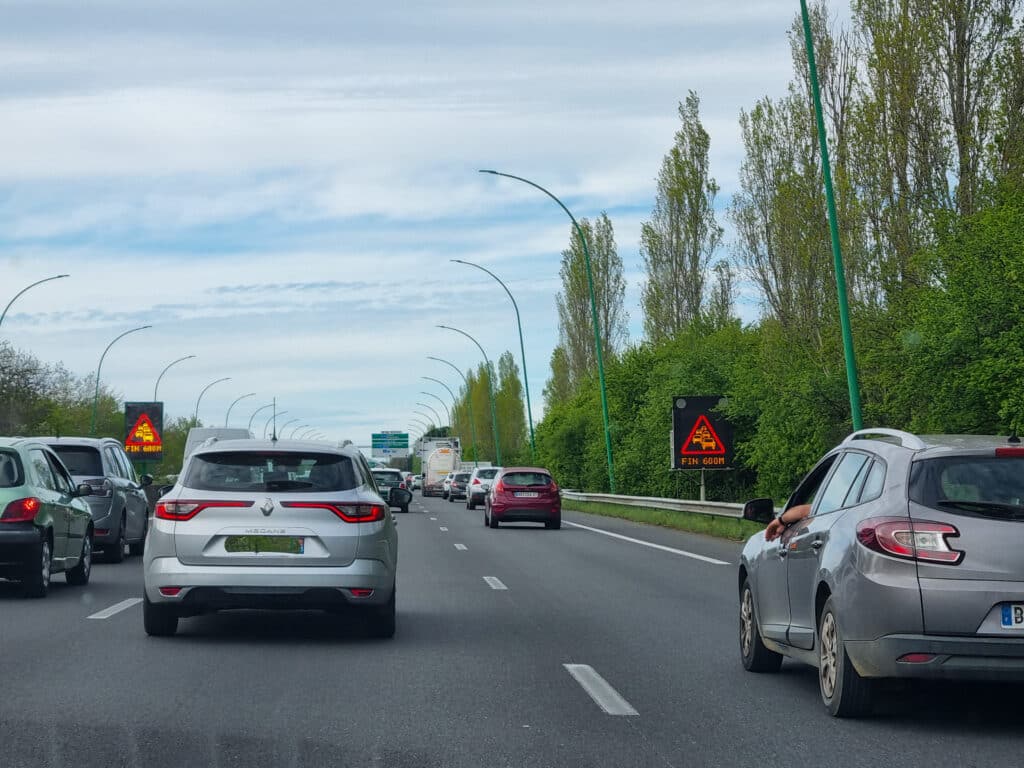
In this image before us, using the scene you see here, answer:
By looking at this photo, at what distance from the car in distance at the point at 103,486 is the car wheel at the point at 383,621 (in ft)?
31.9

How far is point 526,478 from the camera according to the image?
1412 inches

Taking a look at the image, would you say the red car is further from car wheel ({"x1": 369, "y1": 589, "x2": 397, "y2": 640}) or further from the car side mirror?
the car side mirror

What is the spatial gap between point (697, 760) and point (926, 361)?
19.9 meters

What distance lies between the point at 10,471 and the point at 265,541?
215 inches

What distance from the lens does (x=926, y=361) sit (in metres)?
25.6

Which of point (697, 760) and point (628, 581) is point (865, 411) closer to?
point (628, 581)

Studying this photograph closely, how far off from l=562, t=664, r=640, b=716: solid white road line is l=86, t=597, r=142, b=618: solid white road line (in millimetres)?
5359

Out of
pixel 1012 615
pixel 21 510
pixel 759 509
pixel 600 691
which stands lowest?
pixel 600 691

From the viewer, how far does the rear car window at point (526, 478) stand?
35.7 meters

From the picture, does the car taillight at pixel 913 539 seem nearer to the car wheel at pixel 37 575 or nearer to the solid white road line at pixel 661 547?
the car wheel at pixel 37 575

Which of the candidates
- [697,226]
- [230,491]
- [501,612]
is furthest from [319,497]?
[697,226]

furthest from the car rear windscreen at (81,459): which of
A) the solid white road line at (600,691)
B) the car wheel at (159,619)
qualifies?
the solid white road line at (600,691)

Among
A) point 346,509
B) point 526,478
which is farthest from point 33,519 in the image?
point 526,478

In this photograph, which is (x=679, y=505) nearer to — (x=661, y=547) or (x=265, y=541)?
(x=661, y=547)
